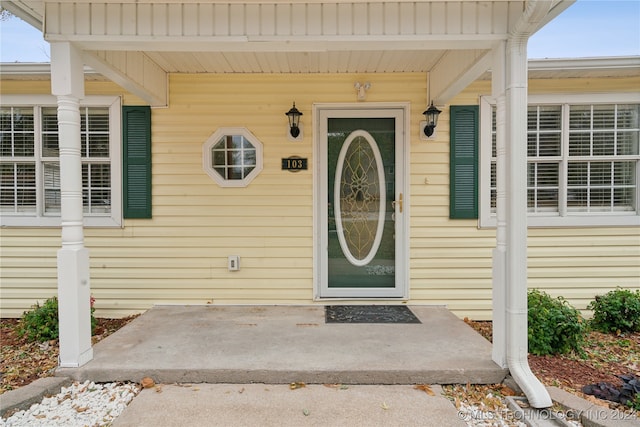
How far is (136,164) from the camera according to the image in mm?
4324

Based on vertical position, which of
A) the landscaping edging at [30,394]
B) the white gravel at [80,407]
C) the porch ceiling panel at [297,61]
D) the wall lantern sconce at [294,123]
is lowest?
the white gravel at [80,407]

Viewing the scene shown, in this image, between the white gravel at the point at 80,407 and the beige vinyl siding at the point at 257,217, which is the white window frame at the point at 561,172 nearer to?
the beige vinyl siding at the point at 257,217

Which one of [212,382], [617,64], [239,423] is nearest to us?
[239,423]

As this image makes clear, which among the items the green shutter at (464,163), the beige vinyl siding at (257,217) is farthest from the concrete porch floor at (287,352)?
the green shutter at (464,163)

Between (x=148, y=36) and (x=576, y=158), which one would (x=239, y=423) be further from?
(x=576, y=158)

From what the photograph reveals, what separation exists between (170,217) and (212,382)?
85.3 inches

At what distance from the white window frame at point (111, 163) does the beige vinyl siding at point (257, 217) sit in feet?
0.34

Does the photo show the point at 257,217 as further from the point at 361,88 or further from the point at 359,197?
the point at 361,88

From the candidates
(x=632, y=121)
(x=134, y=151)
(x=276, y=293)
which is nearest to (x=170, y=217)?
(x=134, y=151)

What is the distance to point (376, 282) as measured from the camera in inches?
173

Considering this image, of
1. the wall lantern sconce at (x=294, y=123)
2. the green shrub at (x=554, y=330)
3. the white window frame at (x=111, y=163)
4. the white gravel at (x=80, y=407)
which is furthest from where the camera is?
the white window frame at (x=111, y=163)

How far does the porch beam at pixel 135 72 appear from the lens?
3.19 metres

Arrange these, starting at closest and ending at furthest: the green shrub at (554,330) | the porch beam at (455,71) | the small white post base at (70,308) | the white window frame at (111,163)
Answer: the small white post base at (70,308), the porch beam at (455,71), the green shrub at (554,330), the white window frame at (111,163)

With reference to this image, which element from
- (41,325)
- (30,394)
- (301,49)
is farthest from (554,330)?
(41,325)
